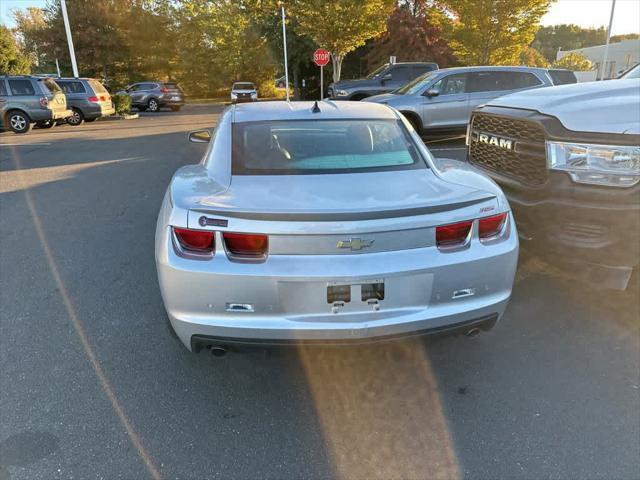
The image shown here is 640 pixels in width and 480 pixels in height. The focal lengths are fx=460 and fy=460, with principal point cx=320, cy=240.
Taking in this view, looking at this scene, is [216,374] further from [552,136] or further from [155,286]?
[552,136]

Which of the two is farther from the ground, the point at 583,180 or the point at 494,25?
the point at 494,25

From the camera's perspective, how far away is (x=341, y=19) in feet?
81.8

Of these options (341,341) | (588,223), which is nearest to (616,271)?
(588,223)

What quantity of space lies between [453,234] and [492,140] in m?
2.22

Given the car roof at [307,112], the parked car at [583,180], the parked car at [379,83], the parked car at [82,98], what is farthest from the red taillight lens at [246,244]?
the parked car at [82,98]

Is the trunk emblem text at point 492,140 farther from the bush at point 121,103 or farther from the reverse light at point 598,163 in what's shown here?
the bush at point 121,103

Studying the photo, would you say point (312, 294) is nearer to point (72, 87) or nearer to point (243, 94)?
point (72, 87)

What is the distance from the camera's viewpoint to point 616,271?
122 inches

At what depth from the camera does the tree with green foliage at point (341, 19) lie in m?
24.5

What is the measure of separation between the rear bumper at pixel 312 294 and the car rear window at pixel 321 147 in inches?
30.7

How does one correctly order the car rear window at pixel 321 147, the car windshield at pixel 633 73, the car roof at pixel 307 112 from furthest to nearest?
1. the car windshield at pixel 633 73
2. the car roof at pixel 307 112
3. the car rear window at pixel 321 147

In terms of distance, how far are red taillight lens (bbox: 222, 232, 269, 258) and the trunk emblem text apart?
2.59 metres

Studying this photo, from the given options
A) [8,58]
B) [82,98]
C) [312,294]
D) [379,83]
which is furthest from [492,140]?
[8,58]

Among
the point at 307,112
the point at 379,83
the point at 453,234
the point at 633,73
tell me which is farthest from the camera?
the point at 379,83
